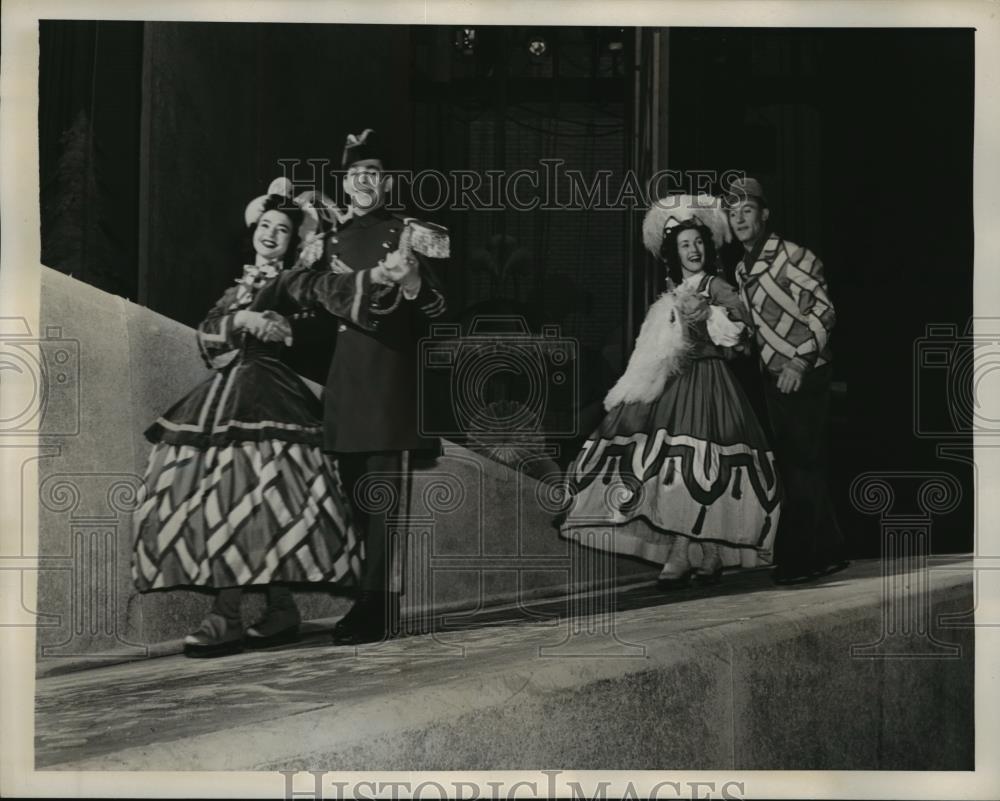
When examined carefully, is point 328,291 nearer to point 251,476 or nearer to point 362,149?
point 362,149

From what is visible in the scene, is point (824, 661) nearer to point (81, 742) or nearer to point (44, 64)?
point (81, 742)

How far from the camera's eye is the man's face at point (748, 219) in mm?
4074

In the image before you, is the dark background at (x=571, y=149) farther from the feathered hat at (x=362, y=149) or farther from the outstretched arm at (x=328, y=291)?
the outstretched arm at (x=328, y=291)

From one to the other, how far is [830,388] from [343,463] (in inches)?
68.2

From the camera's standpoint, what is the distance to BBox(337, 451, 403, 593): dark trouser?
3.96 meters

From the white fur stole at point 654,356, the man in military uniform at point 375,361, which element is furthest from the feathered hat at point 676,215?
the man in military uniform at point 375,361

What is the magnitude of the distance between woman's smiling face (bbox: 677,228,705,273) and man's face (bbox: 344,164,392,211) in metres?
1.04

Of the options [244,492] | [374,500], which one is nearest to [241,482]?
[244,492]

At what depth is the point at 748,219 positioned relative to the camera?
409cm

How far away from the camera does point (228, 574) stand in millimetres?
3918

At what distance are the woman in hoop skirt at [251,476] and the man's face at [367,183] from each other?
161mm

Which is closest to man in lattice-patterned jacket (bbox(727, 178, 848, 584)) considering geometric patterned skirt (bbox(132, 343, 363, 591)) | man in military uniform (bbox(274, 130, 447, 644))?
man in military uniform (bbox(274, 130, 447, 644))

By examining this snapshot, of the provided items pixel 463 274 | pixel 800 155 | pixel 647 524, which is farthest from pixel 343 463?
pixel 800 155

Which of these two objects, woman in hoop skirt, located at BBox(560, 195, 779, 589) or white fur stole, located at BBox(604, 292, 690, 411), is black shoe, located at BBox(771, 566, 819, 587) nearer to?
woman in hoop skirt, located at BBox(560, 195, 779, 589)
